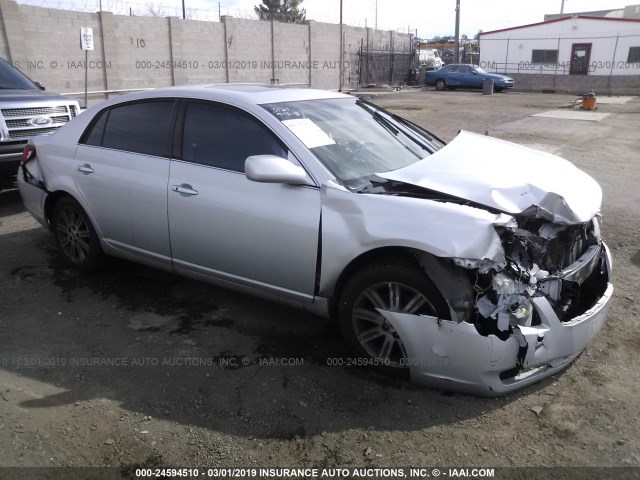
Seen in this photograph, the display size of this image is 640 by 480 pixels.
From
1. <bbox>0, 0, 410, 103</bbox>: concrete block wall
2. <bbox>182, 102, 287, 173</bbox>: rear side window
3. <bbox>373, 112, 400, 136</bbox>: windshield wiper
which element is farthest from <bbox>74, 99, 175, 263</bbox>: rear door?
<bbox>0, 0, 410, 103</bbox>: concrete block wall

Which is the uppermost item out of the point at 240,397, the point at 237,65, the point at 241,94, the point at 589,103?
the point at 237,65

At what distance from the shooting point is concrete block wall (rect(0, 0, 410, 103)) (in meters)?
17.4

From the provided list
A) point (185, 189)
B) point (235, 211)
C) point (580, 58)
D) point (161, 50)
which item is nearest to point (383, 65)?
point (580, 58)

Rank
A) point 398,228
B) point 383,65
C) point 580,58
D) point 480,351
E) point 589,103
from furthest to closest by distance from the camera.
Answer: point 580,58 → point 383,65 → point 589,103 → point 398,228 → point 480,351

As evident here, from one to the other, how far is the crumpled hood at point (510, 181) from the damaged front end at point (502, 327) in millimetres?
126

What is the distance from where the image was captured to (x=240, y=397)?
316cm

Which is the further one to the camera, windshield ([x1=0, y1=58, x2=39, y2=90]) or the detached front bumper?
windshield ([x1=0, y1=58, x2=39, y2=90])

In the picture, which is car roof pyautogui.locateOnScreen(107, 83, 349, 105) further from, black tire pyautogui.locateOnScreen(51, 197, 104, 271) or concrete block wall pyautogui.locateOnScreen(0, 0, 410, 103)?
concrete block wall pyautogui.locateOnScreen(0, 0, 410, 103)

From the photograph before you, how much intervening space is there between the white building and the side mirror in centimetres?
3425

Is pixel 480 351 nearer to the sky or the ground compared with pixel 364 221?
nearer to the ground

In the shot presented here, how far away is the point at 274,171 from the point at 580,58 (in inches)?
1574

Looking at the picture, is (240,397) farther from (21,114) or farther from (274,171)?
(21,114)

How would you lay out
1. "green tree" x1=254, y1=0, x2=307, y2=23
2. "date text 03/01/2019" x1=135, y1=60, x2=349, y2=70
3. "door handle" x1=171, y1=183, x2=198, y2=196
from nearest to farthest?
"door handle" x1=171, y1=183, x2=198, y2=196, "date text 03/01/2019" x1=135, y1=60, x2=349, y2=70, "green tree" x1=254, y1=0, x2=307, y2=23

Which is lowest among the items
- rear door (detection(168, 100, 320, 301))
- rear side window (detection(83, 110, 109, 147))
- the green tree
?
rear door (detection(168, 100, 320, 301))
